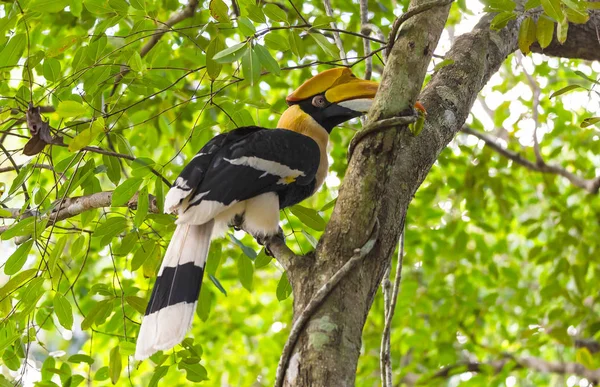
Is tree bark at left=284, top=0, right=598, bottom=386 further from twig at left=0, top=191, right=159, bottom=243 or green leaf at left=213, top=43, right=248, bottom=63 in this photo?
twig at left=0, top=191, right=159, bottom=243

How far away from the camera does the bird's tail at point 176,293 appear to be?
1719mm

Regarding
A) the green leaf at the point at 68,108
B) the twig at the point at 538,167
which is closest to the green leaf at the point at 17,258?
the green leaf at the point at 68,108

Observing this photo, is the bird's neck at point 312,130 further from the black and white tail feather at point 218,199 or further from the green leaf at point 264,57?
the green leaf at point 264,57

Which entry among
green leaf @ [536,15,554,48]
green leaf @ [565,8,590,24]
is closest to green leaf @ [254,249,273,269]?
green leaf @ [536,15,554,48]

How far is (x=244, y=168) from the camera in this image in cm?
221

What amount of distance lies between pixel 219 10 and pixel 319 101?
36.1 inches

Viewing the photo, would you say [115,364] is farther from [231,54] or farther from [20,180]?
[231,54]

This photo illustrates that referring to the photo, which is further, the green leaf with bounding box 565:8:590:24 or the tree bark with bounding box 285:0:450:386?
the green leaf with bounding box 565:8:590:24

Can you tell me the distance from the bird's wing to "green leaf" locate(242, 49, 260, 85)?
0.54 m

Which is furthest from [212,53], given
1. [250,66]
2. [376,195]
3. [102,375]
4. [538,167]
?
[538,167]

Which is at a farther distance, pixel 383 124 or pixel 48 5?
pixel 48 5

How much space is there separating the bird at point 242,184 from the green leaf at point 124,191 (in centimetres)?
13

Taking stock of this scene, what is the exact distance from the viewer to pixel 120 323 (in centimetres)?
246

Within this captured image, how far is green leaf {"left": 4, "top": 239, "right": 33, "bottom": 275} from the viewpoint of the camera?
1.96m
